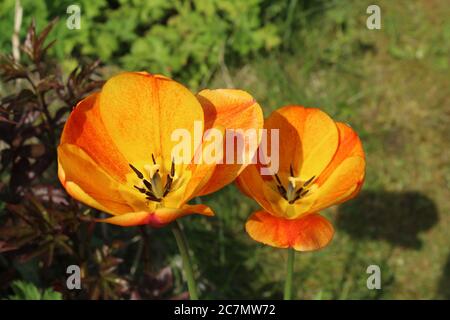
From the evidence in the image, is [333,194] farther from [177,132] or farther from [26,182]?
[26,182]

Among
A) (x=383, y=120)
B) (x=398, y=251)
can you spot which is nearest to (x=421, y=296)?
(x=398, y=251)

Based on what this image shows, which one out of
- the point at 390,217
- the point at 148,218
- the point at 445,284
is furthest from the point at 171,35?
the point at 148,218

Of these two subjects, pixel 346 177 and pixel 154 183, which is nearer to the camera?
pixel 346 177

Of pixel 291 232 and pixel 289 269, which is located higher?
pixel 291 232

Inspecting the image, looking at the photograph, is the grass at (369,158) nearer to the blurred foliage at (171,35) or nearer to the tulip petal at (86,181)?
the blurred foliage at (171,35)

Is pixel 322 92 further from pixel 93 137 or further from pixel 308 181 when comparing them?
pixel 93 137

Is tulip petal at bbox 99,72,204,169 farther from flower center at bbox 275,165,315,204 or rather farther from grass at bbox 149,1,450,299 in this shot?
grass at bbox 149,1,450,299
